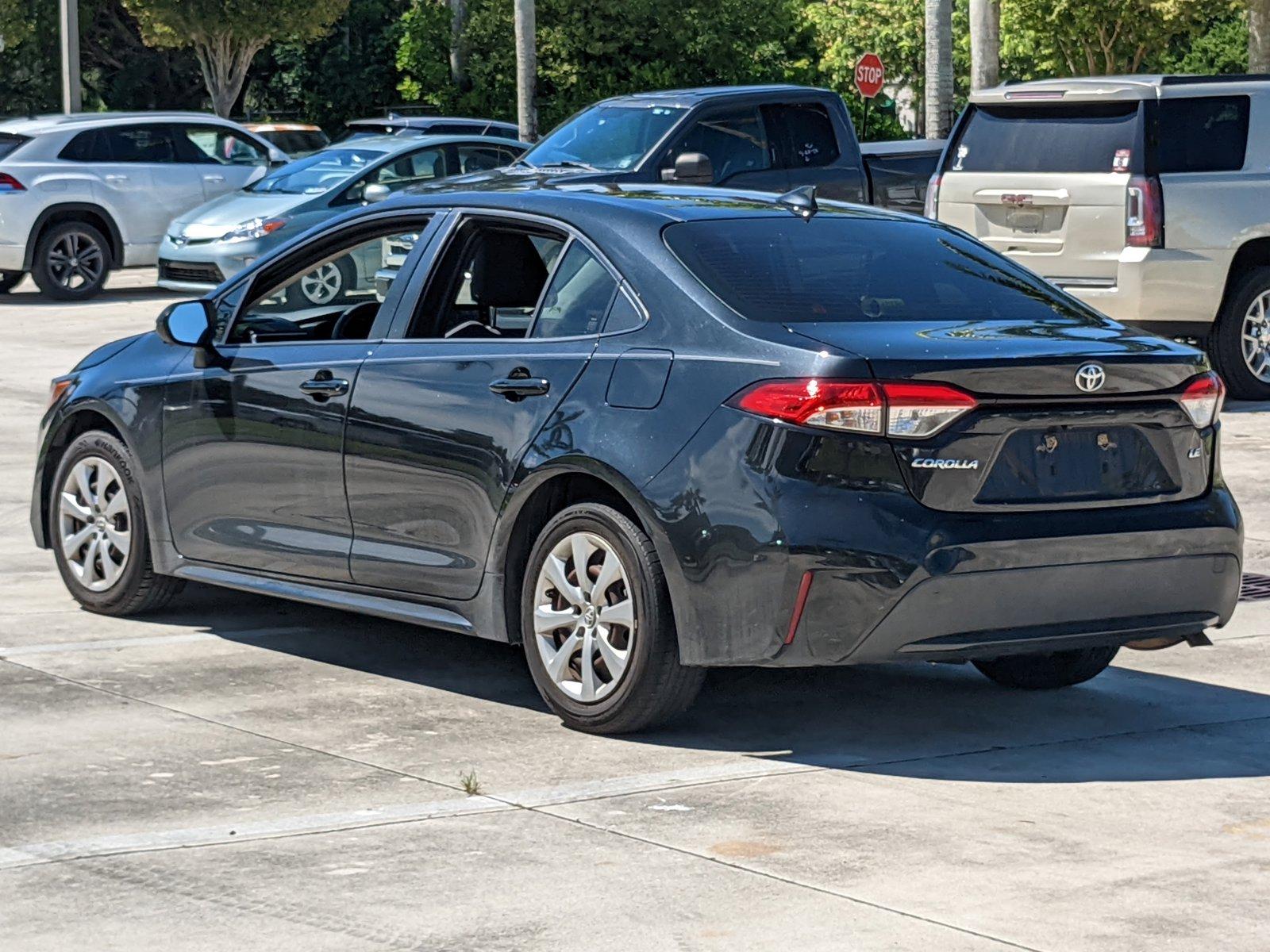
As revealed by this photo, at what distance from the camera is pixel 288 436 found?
7340 mm

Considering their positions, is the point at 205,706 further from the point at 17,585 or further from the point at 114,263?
the point at 114,263

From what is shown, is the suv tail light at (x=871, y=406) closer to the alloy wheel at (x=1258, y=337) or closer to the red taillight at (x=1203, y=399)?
the red taillight at (x=1203, y=399)

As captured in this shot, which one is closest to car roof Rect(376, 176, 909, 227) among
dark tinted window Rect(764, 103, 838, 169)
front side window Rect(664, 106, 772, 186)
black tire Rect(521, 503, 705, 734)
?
black tire Rect(521, 503, 705, 734)

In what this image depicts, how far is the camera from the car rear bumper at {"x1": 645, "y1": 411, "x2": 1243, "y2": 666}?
19.4ft

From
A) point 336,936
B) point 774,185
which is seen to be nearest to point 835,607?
point 336,936

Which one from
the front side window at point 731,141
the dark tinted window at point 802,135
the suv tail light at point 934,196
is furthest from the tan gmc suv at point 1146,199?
the dark tinted window at point 802,135

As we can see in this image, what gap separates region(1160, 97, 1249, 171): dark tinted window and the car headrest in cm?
785

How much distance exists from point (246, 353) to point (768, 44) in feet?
108

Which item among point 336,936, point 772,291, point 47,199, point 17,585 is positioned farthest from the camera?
point 47,199

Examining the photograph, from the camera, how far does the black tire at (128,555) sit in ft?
26.2

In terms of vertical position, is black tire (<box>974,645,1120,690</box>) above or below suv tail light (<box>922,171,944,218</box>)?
below

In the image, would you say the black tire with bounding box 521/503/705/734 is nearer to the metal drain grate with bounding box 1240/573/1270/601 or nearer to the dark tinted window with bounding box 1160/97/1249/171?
the metal drain grate with bounding box 1240/573/1270/601

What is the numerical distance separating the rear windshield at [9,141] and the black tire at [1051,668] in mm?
17363

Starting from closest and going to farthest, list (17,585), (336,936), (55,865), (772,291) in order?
(336,936)
(55,865)
(772,291)
(17,585)
